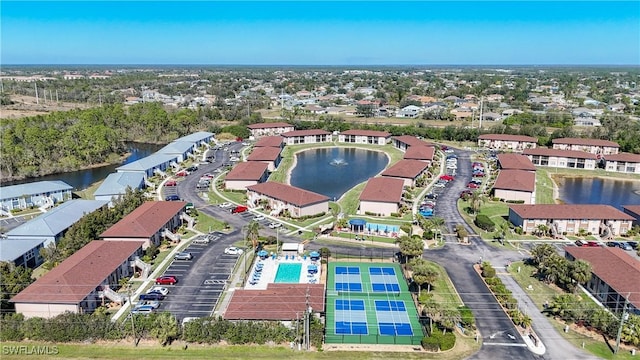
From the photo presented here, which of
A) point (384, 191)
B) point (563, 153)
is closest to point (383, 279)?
point (384, 191)

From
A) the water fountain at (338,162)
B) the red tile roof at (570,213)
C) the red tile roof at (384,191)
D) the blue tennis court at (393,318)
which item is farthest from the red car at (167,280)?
the water fountain at (338,162)

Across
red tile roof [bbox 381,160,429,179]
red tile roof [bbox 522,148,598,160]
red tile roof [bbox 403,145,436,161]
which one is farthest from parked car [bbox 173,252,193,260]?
red tile roof [bbox 522,148,598,160]

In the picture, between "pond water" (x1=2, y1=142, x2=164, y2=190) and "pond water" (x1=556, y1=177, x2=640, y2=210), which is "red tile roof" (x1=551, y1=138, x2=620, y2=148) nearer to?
"pond water" (x1=556, y1=177, x2=640, y2=210)

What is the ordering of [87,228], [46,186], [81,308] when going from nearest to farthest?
[81,308] → [87,228] → [46,186]

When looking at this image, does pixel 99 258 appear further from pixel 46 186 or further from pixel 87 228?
pixel 46 186

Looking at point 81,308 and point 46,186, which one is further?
point 46,186

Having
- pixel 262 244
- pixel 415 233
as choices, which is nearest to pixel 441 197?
pixel 415 233

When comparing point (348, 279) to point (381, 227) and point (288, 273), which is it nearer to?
point (288, 273)
